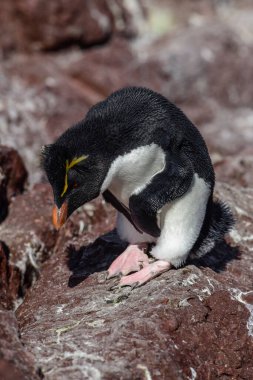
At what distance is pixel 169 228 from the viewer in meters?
3.41

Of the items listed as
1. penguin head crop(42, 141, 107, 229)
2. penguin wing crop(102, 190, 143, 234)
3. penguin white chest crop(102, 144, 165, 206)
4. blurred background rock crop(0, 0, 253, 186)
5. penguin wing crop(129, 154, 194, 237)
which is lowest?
blurred background rock crop(0, 0, 253, 186)

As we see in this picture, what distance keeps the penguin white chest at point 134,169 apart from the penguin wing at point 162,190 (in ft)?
0.09

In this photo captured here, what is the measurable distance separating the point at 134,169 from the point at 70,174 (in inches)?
11.8

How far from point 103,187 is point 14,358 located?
33.6 inches

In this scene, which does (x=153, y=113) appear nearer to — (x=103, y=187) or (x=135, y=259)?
(x=103, y=187)

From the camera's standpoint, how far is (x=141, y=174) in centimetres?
324

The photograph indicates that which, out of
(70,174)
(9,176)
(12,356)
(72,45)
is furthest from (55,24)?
(12,356)

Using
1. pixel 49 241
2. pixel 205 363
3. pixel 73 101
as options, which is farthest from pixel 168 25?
pixel 205 363

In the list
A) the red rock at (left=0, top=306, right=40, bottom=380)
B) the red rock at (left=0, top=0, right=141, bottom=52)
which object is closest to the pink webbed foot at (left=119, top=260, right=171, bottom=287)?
the red rock at (left=0, top=306, right=40, bottom=380)

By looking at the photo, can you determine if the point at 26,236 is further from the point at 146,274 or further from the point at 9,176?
the point at 146,274

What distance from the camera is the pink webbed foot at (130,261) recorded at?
11.6ft

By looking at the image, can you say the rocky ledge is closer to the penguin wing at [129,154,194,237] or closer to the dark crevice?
the penguin wing at [129,154,194,237]

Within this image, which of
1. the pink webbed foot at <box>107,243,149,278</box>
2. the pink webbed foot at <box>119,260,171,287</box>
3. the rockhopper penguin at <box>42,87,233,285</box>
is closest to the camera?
the rockhopper penguin at <box>42,87,233,285</box>

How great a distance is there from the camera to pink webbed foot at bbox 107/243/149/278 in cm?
355
